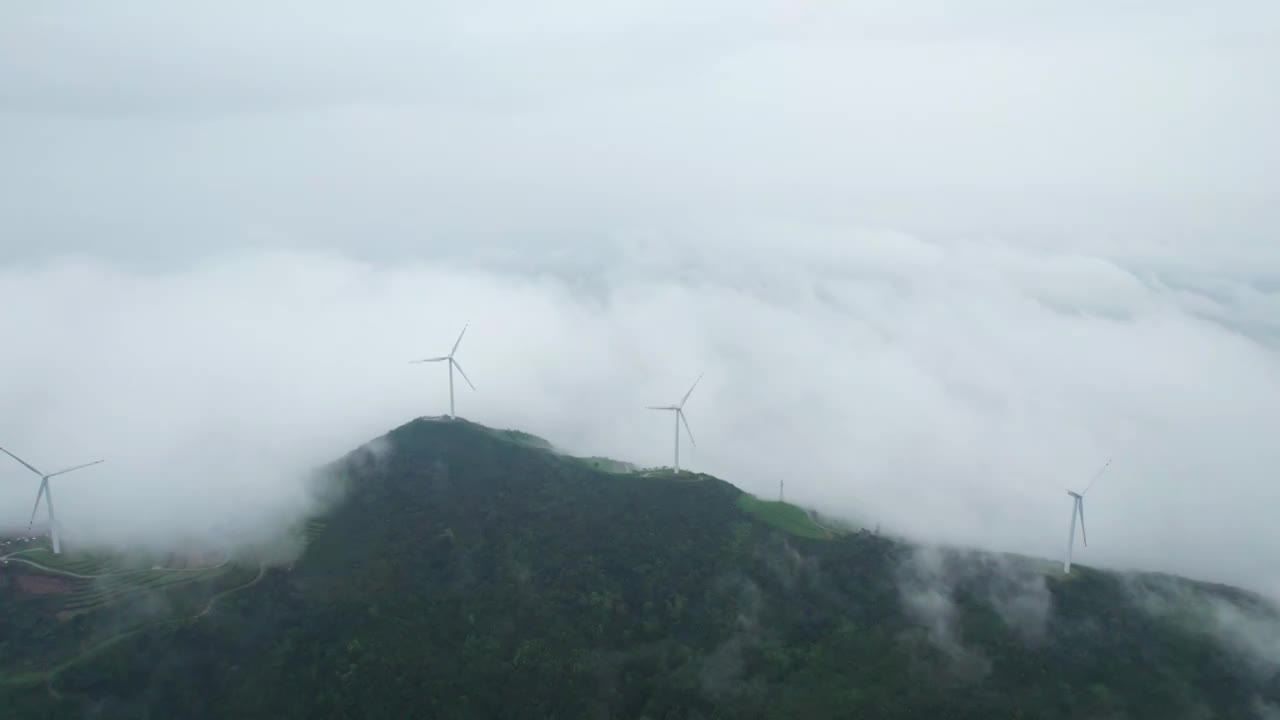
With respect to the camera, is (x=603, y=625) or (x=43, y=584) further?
(x=603, y=625)

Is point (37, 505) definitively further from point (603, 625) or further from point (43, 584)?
point (603, 625)

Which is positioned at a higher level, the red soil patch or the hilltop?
the red soil patch

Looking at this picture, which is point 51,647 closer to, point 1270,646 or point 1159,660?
point 1159,660

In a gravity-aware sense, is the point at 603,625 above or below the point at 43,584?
below

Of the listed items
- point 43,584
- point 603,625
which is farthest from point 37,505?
point 603,625

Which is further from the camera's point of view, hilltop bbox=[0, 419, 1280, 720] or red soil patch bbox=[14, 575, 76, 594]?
red soil patch bbox=[14, 575, 76, 594]
